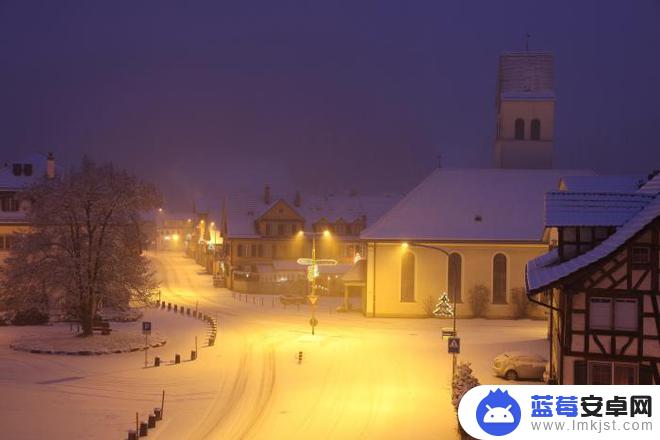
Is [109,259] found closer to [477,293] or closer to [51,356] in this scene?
[51,356]

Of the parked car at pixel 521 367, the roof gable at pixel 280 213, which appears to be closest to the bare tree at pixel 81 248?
the parked car at pixel 521 367

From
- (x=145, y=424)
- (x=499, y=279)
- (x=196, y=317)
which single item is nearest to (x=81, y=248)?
(x=196, y=317)

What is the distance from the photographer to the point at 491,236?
57281 mm

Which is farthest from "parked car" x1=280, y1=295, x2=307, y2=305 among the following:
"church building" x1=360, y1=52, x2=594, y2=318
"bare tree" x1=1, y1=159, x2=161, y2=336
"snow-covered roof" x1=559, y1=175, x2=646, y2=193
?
"snow-covered roof" x1=559, y1=175, x2=646, y2=193

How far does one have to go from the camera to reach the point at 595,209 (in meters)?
26.8

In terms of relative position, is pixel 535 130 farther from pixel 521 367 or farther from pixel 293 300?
pixel 521 367

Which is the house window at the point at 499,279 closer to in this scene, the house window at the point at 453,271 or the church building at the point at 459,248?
the church building at the point at 459,248

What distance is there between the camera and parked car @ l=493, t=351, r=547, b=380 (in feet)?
110

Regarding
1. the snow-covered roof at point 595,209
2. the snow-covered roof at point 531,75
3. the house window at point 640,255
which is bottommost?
the house window at point 640,255

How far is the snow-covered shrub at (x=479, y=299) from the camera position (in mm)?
56906

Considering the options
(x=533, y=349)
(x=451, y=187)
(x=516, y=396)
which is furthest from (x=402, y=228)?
(x=516, y=396)

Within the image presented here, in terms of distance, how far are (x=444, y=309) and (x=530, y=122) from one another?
25138mm

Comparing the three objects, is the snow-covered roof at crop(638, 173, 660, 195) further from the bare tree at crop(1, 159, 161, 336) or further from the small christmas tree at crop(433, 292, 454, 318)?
the bare tree at crop(1, 159, 161, 336)

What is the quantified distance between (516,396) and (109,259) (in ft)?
101
